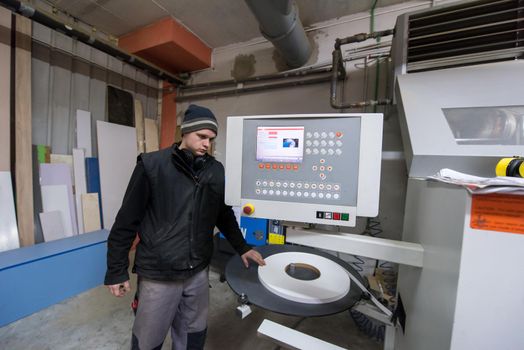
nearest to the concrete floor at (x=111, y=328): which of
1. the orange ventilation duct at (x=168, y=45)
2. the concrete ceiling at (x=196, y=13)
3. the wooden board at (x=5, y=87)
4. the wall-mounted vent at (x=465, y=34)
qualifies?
the wooden board at (x=5, y=87)

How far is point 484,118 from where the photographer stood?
97 centimetres

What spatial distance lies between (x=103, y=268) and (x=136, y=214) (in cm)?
160

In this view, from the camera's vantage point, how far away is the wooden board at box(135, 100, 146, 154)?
9.51ft

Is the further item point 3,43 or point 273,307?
point 3,43

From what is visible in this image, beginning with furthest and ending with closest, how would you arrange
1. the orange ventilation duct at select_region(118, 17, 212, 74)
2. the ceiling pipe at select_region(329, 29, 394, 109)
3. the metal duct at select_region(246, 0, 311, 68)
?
the orange ventilation duct at select_region(118, 17, 212, 74) < the ceiling pipe at select_region(329, 29, 394, 109) < the metal duct at select_region(246, 0, 311, 68)

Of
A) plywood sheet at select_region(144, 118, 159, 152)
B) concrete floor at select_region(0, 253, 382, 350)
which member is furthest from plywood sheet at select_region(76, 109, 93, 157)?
concrete floor at select_region(0, 253, 382, 350)

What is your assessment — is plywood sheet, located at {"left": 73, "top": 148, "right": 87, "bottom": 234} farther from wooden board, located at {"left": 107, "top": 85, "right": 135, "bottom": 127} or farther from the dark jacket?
the dark jacket

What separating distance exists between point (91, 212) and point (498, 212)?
304 centimetres

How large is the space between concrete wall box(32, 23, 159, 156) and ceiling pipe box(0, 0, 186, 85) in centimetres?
41

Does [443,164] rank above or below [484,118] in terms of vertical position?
below

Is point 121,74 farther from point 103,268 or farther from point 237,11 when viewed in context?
point 103,268

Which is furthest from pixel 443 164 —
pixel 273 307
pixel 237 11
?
pixel 237 11

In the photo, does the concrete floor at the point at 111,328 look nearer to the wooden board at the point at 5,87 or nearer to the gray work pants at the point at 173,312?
the gray work pants at the point at 173,312

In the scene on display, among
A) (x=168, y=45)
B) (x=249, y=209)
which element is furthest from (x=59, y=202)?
(x=249, y=209)
